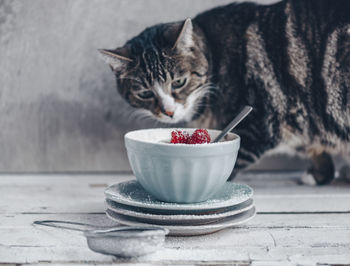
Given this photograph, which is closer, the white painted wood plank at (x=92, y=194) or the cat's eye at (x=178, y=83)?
the white painted wood plank at (x=92, y=194)

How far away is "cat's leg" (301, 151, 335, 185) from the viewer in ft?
4.52

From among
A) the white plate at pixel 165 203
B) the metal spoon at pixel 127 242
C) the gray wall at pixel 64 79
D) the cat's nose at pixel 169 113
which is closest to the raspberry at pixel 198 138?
the white plate at pixel 165 203

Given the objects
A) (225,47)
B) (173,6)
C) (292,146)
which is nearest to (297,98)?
(292,146)

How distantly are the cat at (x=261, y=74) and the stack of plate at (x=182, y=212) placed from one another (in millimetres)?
425

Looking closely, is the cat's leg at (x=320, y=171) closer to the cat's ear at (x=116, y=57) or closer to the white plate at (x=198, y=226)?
the white plate at (x=198, y=226)

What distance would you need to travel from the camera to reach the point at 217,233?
925 millimetres

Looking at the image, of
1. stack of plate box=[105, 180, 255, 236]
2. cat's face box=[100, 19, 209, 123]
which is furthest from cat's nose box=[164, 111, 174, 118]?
stack of plate box=[105, 180, 255, 236]

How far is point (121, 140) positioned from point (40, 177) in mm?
297

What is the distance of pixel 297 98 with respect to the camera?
132 cm

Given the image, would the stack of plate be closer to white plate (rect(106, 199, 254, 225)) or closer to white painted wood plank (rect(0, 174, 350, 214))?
white plate (rect(106, 199, 254, 225))

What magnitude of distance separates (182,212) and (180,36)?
0.58m

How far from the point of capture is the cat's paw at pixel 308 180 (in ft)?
4.50

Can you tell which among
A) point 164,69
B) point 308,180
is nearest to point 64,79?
point 164,69

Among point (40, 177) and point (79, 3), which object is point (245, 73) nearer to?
point (79, 3)
